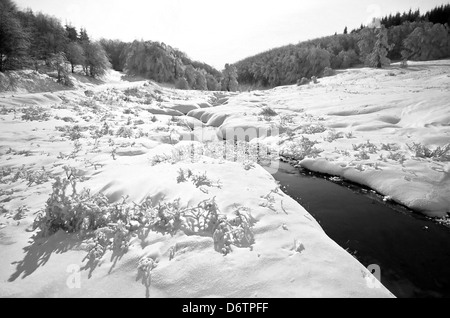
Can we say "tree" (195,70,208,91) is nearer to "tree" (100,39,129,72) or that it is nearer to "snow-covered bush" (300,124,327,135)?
"tree" (100,39,129,72)

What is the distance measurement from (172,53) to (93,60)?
869 inches

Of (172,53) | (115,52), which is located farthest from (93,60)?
(115,52)

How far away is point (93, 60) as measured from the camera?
1670 inches

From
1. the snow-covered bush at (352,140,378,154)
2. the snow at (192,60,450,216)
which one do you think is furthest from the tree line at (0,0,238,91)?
the snow-covered bush at (352,140,378,154)

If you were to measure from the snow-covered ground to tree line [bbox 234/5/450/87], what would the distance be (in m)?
53.9

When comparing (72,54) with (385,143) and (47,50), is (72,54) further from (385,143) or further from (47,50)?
(385,143)

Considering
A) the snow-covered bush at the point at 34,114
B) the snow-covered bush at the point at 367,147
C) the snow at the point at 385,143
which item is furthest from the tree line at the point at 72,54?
the snow-covered bush at the point at 367,147

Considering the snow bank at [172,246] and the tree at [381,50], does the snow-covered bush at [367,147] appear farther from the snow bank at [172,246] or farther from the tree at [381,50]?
the tree at [381,50]

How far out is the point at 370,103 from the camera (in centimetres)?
1894

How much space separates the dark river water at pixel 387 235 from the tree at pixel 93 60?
4814 cm

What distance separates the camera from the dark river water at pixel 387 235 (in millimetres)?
4426

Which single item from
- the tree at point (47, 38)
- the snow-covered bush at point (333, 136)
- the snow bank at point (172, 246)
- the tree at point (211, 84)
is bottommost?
the snow bank at point (172, 246)

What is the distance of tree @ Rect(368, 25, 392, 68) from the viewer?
47.9 m
